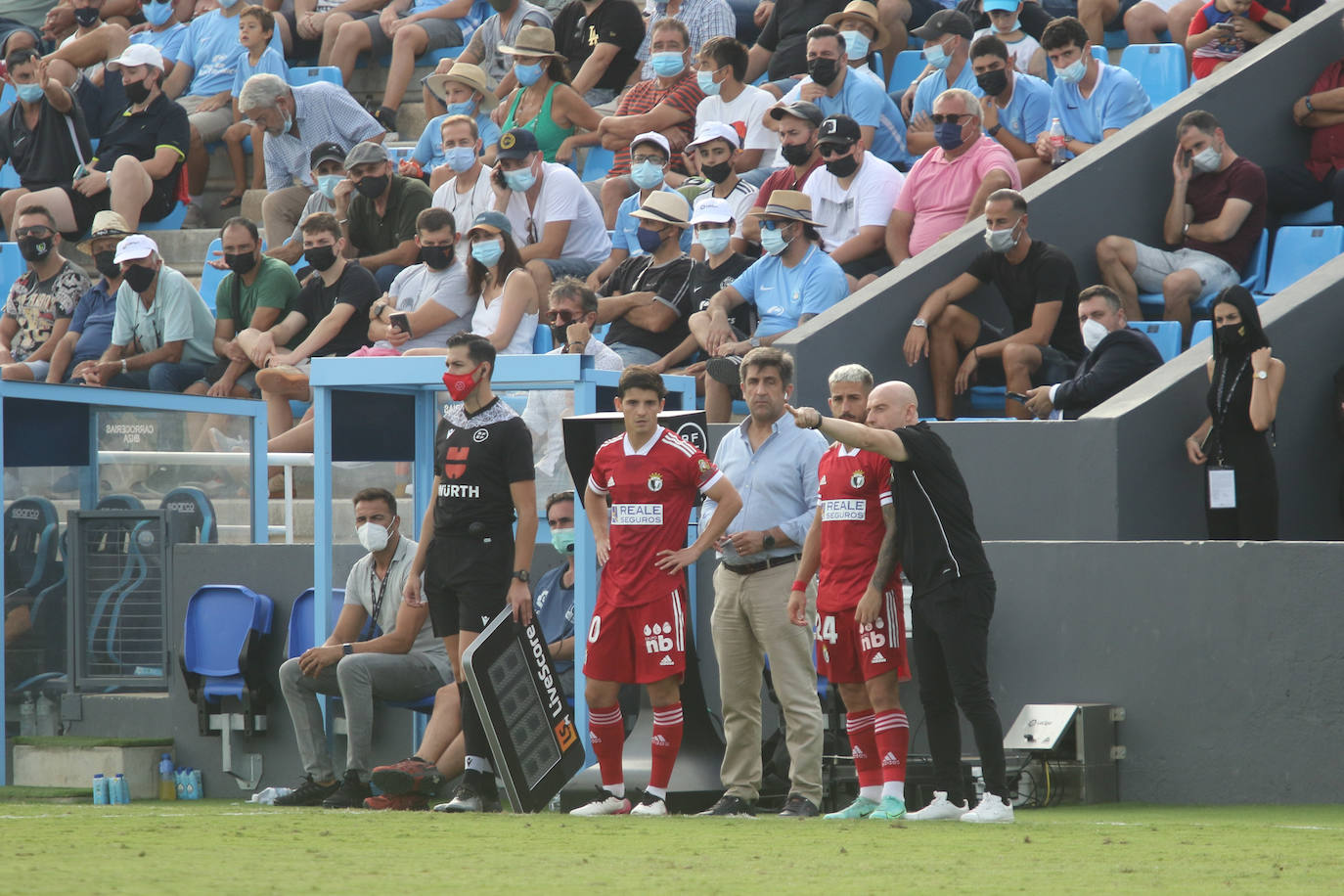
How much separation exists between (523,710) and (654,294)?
4.18 metres

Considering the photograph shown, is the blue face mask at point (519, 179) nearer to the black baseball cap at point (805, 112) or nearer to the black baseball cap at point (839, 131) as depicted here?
the black baseball cap at point (805, 112)

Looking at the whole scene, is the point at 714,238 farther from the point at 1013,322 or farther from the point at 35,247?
the point at 35,247

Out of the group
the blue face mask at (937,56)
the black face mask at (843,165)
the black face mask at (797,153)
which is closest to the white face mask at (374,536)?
the black face mask at (843,165)

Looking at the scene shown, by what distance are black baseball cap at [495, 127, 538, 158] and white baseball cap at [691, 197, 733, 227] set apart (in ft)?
5.51

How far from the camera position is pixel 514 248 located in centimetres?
1222

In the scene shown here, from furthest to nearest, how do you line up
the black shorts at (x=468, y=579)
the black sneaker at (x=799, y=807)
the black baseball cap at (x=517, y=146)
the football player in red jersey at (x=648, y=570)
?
the black baseball cap at (x=517, y=146), the black shorts at (x=468, y=579), the football player in red jersey at (x=648, y=570), the black sneaker at (x=799, y=807)

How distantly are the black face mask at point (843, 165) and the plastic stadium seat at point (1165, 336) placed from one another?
2.13 metres

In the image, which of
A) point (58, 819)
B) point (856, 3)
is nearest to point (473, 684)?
point (58, 819)

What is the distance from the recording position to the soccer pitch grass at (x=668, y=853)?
19.0 feet

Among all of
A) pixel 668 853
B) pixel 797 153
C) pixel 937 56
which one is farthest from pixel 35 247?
pixel 668 853

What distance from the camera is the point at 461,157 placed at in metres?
14.3

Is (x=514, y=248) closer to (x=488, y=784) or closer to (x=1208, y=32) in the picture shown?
(x=488, y=784)

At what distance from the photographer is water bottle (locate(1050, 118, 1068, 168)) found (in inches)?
511

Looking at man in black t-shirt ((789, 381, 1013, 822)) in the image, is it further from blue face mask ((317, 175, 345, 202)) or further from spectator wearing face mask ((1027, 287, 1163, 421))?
blue face mask ((317, 175, 345, 202))
